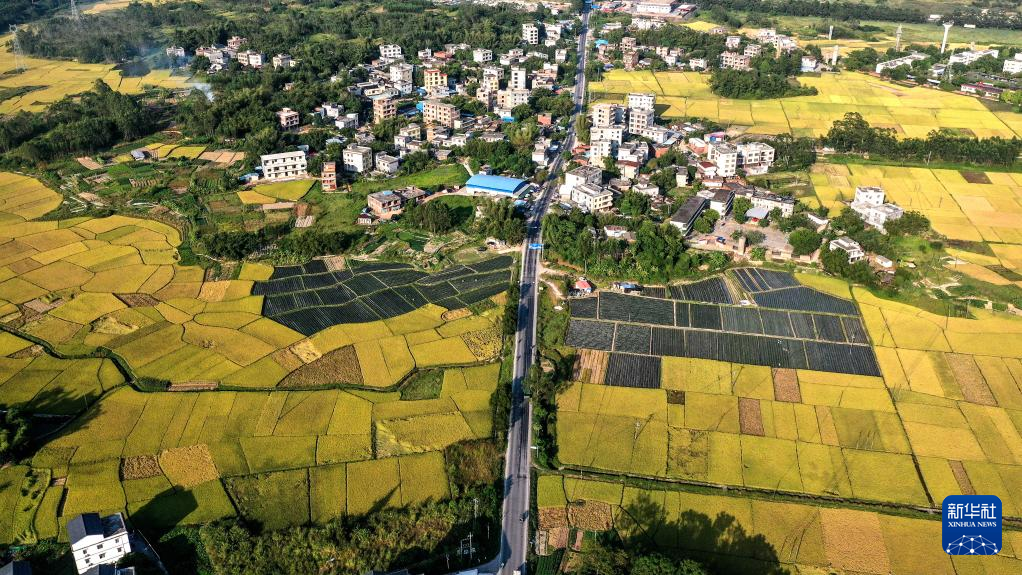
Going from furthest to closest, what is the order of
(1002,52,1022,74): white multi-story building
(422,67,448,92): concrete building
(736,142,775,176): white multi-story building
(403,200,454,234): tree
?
(1002,52,1022,74): white multi-story building < (422,67,448,92): concrete building < (736,142,775,176): white multi-story building < (403,200,454,234): tree

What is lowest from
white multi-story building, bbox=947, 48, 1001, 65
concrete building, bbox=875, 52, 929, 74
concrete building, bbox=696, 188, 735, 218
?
concrete building, bbox=696, 188, 735, 218

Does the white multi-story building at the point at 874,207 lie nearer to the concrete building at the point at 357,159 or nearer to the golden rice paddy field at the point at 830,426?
the golden rice paddy field at the point at 830,426

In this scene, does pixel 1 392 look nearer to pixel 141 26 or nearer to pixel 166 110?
pixel 166 110

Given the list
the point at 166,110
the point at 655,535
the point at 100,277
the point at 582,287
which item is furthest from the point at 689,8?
the point at 655,535

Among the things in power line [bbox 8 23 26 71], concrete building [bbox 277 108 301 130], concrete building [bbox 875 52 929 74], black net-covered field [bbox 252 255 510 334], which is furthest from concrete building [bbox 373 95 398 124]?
concrete building [bbox 875 52 929 74]

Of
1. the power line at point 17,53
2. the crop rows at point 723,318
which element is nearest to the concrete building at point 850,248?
the crop rows at point 723,318

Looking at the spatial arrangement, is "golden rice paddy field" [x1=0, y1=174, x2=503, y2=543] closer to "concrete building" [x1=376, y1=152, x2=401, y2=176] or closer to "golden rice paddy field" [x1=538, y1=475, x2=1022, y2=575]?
"golden rice paddy field" [x1=538, y1=475, x2=1022, y2=575]
